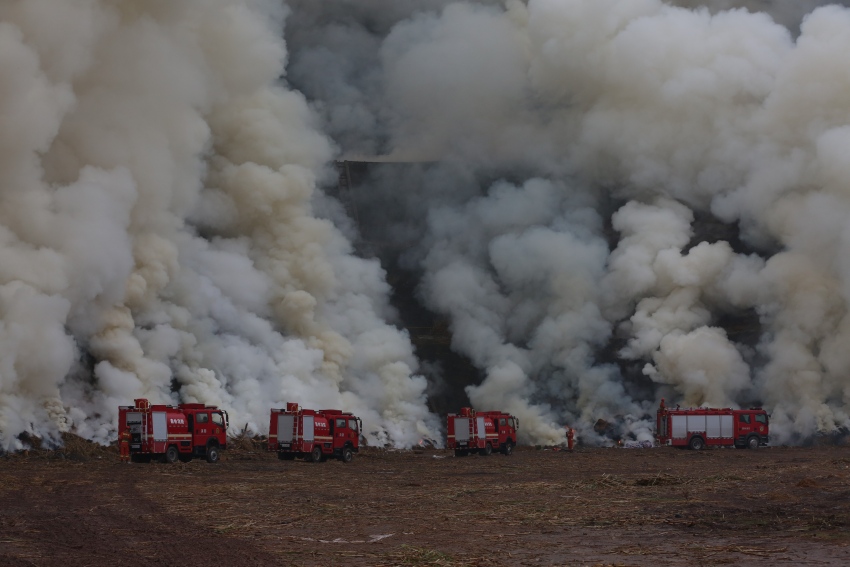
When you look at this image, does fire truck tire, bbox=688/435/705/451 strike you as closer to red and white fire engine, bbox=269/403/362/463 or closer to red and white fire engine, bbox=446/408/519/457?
red and white fire engine, bbox=446/408/519/457

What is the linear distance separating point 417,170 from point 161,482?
125 feet

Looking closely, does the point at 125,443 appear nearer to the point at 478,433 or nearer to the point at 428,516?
the point at 478,433

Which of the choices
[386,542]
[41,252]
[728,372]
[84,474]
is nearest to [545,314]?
[728,372]

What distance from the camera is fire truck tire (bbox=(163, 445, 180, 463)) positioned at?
38.7 metres

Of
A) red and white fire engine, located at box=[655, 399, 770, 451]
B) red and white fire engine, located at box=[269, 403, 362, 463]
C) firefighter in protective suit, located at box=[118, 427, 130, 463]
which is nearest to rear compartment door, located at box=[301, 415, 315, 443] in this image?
red and white fire engine, located at box=[269, 403, 362, 463]

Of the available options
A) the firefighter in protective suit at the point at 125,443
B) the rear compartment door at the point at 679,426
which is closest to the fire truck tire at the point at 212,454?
the firefighter in protective suit at the point at 125,443

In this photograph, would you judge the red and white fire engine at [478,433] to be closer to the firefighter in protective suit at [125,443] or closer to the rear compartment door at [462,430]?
the rear compartment door at [462,430]

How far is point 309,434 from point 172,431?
5.69 meters

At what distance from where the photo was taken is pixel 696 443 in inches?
2105

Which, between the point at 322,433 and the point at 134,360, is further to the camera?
the point at 134,360

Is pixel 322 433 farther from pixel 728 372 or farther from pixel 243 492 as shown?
pixel 728 372

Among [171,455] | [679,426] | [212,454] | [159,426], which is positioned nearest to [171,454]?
[171,455]

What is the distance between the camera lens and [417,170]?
211 ft

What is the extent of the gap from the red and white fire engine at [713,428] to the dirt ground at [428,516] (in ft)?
64.9
